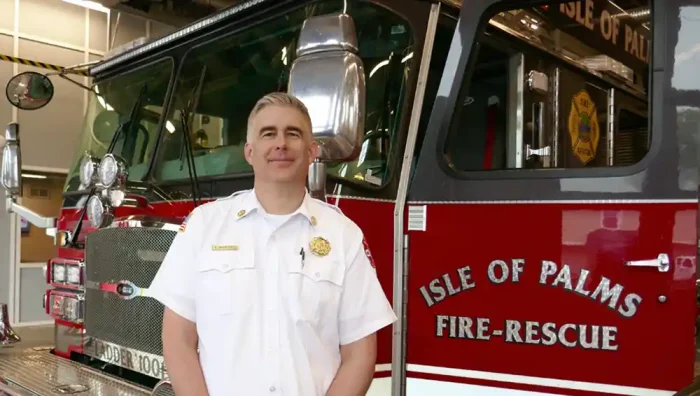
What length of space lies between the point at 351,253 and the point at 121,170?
145 centimetres

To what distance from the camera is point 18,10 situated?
7.34 m

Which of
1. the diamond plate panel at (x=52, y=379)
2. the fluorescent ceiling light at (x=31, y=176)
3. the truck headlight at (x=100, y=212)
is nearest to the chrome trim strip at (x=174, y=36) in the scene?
the truck headlight at (x=100, y=212)

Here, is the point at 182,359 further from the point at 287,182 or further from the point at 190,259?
the point at 287,182

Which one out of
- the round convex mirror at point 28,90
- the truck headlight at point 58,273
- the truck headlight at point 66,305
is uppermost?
the round convex mirror at point 28,90

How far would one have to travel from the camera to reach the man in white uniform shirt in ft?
4.99

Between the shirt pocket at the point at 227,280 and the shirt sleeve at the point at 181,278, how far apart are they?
0.05 meters

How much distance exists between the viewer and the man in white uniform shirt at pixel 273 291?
4.99 ft

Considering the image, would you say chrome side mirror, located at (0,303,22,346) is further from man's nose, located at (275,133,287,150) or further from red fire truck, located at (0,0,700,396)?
man's nose, located at (275,133,287,150)

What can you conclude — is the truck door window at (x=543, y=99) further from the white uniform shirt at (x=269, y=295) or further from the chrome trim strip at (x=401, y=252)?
the white uniform shirt at (x=269, y=295)

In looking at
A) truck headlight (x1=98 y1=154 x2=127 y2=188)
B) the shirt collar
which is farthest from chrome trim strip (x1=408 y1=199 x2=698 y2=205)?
truck headlight (x1=98 y1=154 x2=127 y2=188)

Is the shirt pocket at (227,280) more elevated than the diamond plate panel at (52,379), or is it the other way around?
the shirt pocket at (227,280)

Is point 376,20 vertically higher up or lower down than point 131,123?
higher up

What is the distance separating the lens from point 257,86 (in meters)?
2.82

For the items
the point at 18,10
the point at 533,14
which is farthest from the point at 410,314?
the point at 18,10
